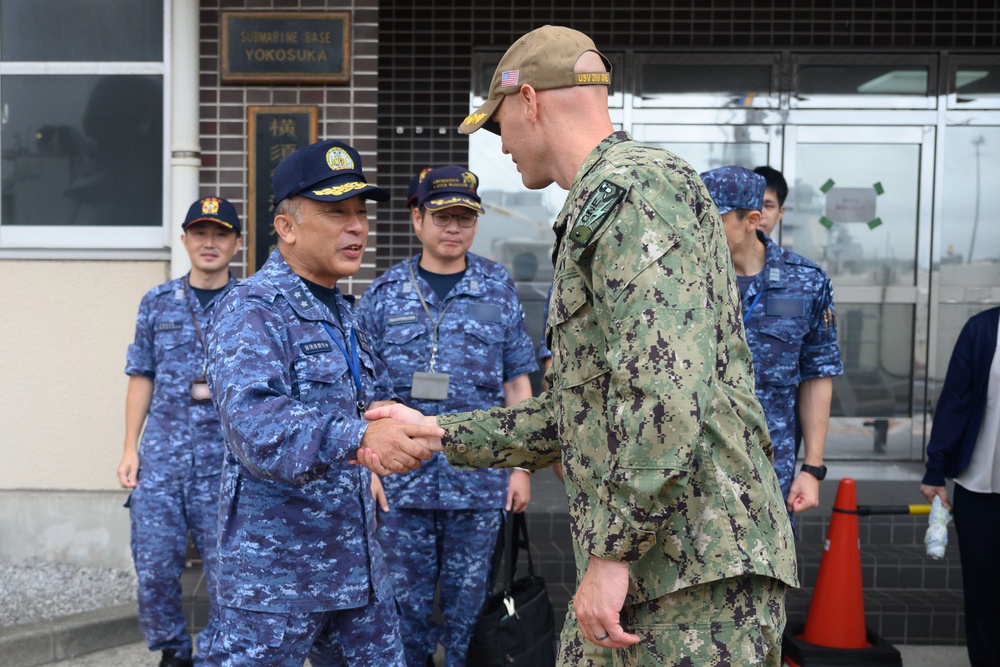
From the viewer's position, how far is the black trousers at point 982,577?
420cm

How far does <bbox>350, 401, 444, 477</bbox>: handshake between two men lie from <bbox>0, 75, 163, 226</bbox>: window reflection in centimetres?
358

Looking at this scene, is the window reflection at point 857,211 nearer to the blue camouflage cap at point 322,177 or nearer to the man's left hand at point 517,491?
the man's left hand at point 517,491

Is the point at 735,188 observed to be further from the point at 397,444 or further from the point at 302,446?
the point at 302,446

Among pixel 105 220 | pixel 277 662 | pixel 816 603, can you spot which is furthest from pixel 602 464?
pixel 105 220

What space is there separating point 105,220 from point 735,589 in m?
4.62

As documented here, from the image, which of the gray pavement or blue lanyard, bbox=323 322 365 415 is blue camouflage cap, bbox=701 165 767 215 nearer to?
blue lanyard, bbox=323 322 365 415

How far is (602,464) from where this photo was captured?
6.97 ft

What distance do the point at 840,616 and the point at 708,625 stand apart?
108 inches

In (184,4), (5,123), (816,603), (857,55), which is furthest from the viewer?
(857,55)

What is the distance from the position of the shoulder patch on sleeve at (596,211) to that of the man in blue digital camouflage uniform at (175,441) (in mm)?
2660

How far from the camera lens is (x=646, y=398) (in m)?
1.92

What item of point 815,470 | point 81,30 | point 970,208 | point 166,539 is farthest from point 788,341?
point 81,30

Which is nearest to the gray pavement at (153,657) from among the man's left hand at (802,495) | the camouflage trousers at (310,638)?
the man's left hand at (802,495)

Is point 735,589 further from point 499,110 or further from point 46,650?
point 46,650
